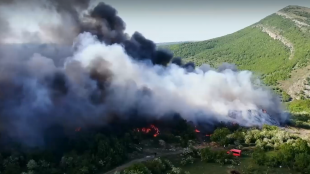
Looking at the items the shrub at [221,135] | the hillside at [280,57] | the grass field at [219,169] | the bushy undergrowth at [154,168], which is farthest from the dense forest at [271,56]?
the bushy undergrowth at [154,168]

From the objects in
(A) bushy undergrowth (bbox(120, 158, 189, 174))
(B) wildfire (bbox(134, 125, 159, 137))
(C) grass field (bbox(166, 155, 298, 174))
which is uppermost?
(B) wildfire (bbox(134, 125, 159, 137))

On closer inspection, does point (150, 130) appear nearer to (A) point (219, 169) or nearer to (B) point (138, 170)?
(A) point (219, 169)

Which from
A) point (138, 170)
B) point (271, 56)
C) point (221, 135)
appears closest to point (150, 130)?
point (221, 135)

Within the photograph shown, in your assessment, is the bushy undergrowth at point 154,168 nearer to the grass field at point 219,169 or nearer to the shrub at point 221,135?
the grass field at point 219,169

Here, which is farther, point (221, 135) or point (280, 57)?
point (280, 57)

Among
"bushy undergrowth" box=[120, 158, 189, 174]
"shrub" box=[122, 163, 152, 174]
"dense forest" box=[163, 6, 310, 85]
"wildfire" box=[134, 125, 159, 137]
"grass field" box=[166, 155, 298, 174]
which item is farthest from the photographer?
"dense forest" box=[163, 6, 310, 85]

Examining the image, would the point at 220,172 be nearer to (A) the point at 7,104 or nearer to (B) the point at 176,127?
(B) the point at 176,127

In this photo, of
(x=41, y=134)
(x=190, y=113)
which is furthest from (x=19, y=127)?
(x=190, y=113)

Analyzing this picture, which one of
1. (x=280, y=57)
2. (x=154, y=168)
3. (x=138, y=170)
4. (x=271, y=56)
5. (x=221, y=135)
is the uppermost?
(x=271, y=56)

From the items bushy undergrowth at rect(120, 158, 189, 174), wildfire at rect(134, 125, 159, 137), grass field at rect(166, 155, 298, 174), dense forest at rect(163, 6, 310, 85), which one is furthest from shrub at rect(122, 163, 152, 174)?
dense forest at rect(163, 6, 310, 85)

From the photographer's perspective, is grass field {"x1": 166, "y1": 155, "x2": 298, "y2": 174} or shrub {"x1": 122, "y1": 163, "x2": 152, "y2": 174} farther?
grass field {"x1": 166, "y1": 155, "x2": 298, "y2": 174}

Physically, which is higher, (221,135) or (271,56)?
(271,56)

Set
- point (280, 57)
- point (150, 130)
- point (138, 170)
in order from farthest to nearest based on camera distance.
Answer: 1. point (280, 57)
2. point (150, 130)
3. point (138, 170)

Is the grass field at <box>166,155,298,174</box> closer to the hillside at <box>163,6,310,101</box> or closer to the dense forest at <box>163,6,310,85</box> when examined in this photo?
the hillside at <box>163,6,310,101</box>
